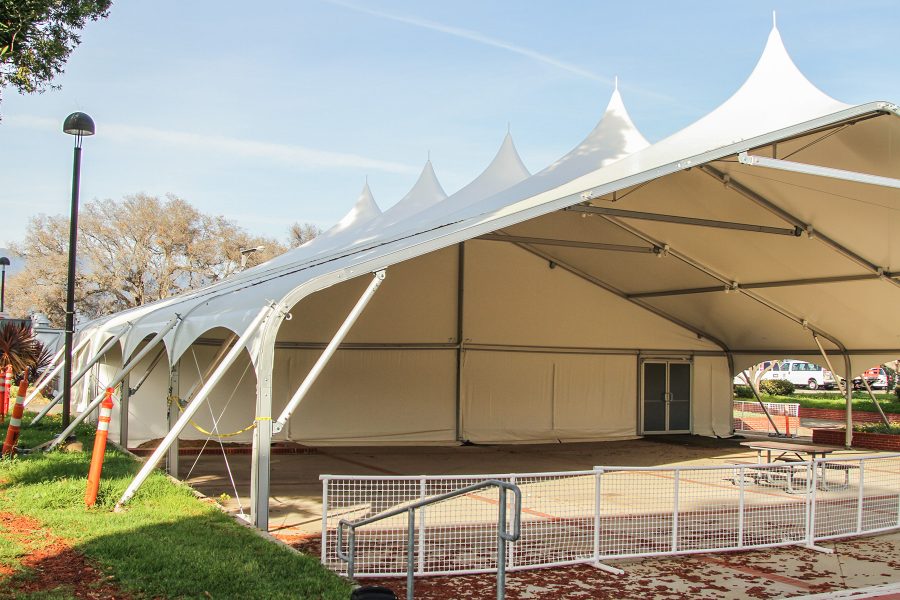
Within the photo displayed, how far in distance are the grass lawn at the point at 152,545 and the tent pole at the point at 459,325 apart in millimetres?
8160

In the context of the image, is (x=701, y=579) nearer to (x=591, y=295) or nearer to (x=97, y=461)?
(x=97, y=461)

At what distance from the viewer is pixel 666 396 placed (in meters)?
19.3

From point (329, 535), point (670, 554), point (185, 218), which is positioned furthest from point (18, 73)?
point (185, 218)

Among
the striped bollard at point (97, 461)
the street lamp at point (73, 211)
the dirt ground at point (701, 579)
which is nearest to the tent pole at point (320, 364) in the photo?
the striped bollard at point (97, 461)

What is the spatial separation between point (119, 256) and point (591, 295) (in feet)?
108

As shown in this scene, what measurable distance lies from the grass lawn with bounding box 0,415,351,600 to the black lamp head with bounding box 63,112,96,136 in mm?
4347

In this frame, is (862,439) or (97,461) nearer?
(97,461)

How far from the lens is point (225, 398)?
15258 mm

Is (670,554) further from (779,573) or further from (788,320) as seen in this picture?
(788,320)

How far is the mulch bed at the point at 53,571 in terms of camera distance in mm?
5125

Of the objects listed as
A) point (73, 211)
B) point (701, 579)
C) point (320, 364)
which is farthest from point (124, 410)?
point (701, 579)

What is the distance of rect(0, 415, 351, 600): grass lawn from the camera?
5211 millimetres

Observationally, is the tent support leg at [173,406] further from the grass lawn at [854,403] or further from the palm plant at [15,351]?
the grass lawn at [854,403]

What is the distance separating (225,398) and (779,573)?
10.9m
